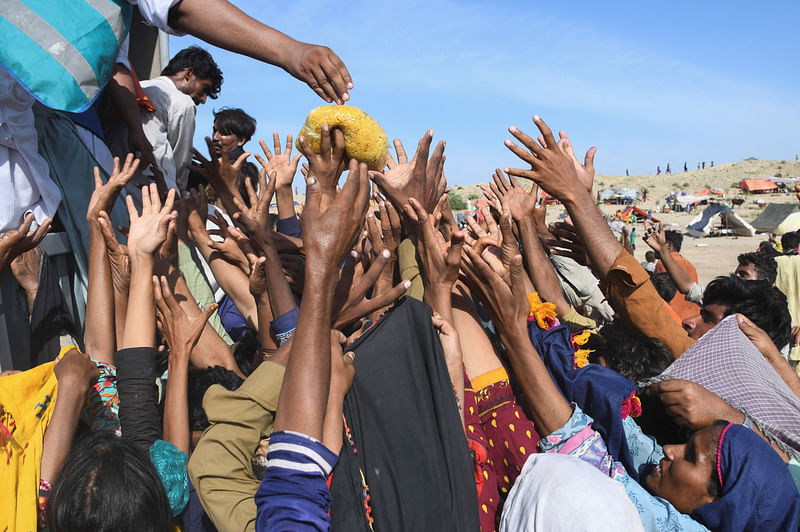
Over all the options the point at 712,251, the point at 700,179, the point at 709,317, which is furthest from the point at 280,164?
the point at 700,179

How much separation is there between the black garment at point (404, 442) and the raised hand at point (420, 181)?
2.72 ft

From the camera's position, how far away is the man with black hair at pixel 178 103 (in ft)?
12.2

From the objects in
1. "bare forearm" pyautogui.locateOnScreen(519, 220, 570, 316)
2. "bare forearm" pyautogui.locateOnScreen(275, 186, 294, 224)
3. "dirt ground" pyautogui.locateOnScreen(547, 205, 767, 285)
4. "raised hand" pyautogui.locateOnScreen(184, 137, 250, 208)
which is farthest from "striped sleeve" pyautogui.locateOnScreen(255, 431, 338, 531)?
"dirt ground" pyautogui.locateOnScreen(547, 205, 767, 285)

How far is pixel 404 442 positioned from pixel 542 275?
1.70 meters

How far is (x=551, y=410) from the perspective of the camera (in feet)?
7.30

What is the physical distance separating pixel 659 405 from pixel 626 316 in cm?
44

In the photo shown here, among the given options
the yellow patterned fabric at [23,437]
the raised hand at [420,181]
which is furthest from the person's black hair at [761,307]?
the yellow patterned fabric at [23,437]

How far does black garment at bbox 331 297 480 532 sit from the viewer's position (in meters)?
1.68

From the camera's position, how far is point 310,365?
1571 mm

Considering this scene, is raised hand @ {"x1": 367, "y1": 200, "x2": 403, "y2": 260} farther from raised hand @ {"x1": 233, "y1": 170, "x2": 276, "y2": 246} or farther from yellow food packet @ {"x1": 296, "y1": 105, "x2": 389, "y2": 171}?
raised hand @ {"x1": 233, "y1": 170, "x2": 276, "y2": 246}

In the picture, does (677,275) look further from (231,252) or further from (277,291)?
(277,291)

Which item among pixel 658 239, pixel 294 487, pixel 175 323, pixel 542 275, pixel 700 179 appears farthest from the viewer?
pixel 700 179

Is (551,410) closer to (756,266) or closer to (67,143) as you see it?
(67,143)

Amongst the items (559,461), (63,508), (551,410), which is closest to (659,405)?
(551,410)
